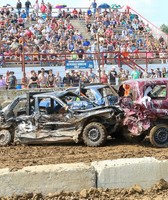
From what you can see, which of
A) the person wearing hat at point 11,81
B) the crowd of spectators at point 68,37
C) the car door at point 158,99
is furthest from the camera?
the crowd of spectators at point 68,37

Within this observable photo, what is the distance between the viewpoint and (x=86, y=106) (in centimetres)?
1196

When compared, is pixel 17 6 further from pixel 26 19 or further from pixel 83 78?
pixel 83 78

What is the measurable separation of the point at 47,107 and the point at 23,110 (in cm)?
76

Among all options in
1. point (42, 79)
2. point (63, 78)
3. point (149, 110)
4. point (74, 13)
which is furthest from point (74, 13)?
point (149, 110)

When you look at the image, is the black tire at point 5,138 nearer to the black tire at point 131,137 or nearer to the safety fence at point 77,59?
the black tire at point 131,137

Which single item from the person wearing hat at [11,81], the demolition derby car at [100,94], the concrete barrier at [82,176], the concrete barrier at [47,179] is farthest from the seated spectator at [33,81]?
the concrete barrier at [47,179]

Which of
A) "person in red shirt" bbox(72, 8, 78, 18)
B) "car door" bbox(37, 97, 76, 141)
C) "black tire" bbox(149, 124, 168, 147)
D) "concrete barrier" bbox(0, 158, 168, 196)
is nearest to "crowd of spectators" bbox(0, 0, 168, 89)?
"person in red shirt" bbox(72, 8, 78, 18)

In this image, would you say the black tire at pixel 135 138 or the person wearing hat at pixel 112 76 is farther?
the person wearing hat at pixel 112 76

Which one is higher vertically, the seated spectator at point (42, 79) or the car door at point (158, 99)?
the seated spectator at point (42, 79)

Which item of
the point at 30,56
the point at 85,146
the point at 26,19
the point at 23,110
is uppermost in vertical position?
the point at 26,19

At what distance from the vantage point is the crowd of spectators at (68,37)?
19578 mm

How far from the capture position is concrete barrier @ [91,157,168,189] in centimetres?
641

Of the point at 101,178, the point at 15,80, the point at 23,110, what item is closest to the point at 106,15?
the point at 15,80

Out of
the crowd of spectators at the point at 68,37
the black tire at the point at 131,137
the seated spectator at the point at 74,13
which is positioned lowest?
the black tire at the point at 131,137
